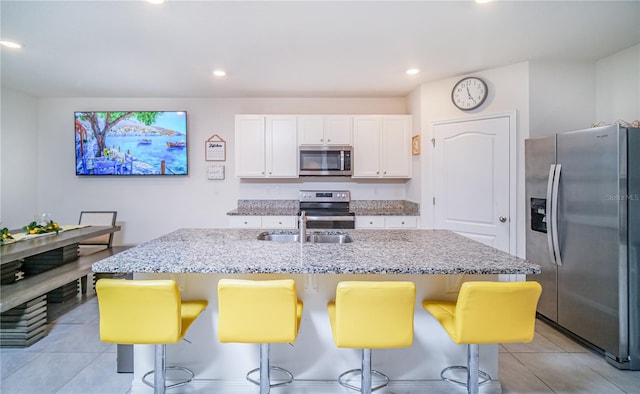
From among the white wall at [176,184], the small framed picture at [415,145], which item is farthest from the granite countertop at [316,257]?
the white wall at [176,184]

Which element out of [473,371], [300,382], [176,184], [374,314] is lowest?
[300,382]

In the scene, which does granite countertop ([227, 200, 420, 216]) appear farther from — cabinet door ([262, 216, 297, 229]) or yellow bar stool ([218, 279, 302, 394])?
yellow bar stool ([218, 279, 302, 394])

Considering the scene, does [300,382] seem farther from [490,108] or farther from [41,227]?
[490,108]

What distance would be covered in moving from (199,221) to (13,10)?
283cm

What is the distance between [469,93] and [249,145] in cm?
267

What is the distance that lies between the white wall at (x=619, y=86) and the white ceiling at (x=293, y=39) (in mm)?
110

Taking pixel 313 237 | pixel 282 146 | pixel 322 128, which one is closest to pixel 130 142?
pixel 282 146

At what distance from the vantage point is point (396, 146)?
405 cm

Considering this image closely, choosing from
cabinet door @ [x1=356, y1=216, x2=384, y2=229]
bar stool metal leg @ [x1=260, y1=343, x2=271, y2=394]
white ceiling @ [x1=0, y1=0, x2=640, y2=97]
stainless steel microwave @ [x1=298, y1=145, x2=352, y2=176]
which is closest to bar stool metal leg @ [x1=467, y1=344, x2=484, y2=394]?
bar stool metal leg @ [x1=260, y1=343, x2=271, y2=394]

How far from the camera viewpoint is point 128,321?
139 centimetres

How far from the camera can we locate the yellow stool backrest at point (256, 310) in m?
1.36

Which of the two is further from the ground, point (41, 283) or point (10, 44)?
point (10, 44)

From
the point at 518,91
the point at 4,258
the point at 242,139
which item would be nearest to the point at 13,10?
the point at 4,258

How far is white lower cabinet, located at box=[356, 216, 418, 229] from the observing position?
3775 mm
